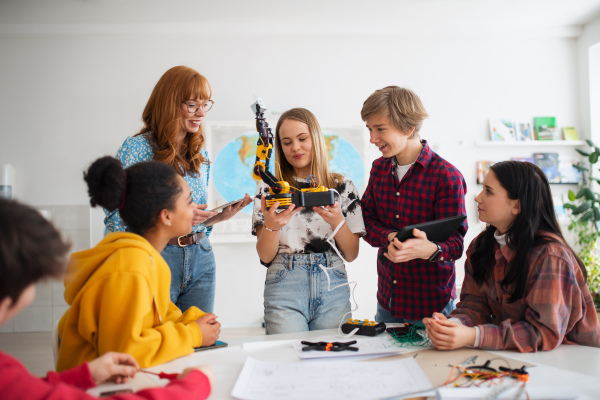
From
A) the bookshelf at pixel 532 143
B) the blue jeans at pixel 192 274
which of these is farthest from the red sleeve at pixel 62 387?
the bookshelf at pixel 532 143

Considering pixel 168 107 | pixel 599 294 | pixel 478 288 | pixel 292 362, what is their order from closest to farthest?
pixel 292 362 < pixel 478 288 < pixel 168 107 < pixel 599 294

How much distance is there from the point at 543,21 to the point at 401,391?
453 centimetres

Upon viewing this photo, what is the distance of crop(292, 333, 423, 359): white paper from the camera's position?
1237mm

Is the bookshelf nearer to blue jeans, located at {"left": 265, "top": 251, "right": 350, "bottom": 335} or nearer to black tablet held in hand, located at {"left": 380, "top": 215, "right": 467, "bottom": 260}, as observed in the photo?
black tablet held in hand, located at {"left": 380, "top": 215, "right": 467, "bottom": 260}

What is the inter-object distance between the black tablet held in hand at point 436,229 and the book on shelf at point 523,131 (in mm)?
3395

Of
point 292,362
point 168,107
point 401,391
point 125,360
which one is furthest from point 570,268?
point 168,107

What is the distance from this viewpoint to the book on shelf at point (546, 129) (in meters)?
4.53

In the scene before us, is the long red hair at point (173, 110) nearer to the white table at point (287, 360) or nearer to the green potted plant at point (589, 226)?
the white table at point (287, 360)

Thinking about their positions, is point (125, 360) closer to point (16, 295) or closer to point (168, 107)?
point (16, 295)

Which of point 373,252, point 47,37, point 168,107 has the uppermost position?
point 47,37

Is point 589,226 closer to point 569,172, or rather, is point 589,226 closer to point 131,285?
point 569,172

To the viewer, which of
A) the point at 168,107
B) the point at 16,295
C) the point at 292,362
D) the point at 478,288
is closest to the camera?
the point at 16,295

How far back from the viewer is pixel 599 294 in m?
4.07

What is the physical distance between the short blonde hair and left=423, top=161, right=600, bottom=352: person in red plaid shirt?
0.36 metres
